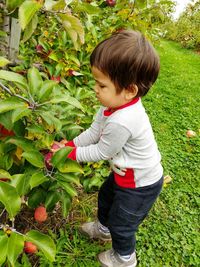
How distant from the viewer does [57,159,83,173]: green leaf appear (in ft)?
4.28

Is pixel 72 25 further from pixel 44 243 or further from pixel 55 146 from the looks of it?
pixel 44 243

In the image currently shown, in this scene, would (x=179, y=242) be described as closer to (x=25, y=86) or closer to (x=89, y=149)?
(x=89, y=149)

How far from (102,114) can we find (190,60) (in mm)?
6558

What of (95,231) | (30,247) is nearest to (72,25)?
(30,247)

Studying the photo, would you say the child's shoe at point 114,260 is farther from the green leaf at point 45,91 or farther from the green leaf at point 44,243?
the green leaf at point 45,91

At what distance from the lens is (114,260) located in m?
1.87

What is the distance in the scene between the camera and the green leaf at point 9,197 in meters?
1.07

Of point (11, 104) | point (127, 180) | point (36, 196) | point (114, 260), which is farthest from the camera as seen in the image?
point (114, 260)

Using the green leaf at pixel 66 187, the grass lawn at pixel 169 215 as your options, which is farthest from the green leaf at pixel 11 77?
the grass lawn at pixel 169 215

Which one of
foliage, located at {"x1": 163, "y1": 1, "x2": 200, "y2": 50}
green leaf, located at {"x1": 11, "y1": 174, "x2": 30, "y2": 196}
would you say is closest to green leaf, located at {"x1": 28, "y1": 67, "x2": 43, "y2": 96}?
green leaf, located at {"x1": 11, "y1": 174, "x2": 30, "y2": 196}

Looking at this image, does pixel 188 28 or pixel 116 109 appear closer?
pixel 116 109

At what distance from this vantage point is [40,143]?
134 centimetres

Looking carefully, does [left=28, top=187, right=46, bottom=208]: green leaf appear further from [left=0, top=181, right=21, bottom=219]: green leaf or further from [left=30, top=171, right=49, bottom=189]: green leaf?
[left=0, top=181, right=21, bottom=219]: green leaf

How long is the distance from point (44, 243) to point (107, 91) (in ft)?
1.99
